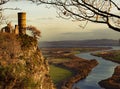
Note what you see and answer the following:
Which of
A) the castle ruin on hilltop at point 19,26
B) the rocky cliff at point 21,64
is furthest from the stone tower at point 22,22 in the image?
the rocky cliff at point 21,64

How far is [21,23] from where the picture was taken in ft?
123

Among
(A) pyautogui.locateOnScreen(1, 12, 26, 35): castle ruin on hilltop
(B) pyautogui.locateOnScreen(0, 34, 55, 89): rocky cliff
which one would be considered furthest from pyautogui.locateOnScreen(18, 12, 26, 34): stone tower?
(B) pyautogui.locateOnScreen(0, 34, 55, 89): rocky cliff

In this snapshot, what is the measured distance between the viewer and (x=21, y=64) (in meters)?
32.4

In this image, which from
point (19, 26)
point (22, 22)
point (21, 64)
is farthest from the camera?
point (19, 26)

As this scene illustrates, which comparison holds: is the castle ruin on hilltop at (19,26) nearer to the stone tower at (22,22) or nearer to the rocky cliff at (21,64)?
the stone tower at (22,22)

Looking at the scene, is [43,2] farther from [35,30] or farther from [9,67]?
[35,30]

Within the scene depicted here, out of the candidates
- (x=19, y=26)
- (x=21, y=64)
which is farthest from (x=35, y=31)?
(x=21, y=64)

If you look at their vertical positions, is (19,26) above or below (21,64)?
above

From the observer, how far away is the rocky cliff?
3066 centimetres

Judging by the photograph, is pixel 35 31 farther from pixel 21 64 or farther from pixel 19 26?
pixel 21 64

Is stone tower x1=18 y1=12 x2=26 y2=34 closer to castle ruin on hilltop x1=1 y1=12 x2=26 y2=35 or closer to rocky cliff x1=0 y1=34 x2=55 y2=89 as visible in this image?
castle ruin on hilltop x1=1 y1=12 x2=26 y2=35

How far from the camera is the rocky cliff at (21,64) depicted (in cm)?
3066

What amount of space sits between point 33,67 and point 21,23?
20.5 ft

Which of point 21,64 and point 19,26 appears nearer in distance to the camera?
point 21,64
